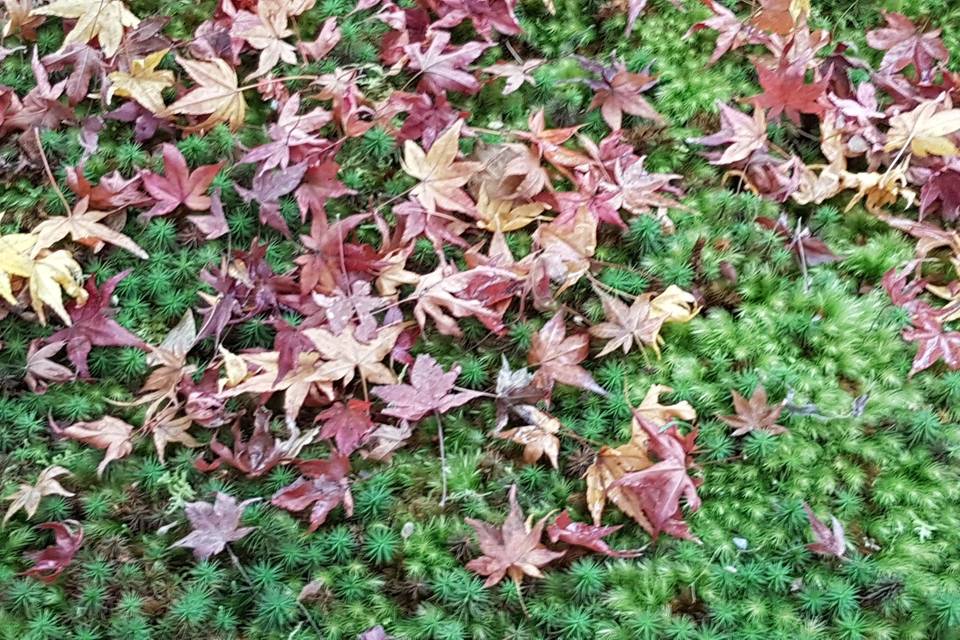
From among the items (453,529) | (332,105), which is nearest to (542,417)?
(453,529)

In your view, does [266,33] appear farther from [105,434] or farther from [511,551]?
[511,551]

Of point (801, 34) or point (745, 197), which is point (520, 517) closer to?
point (745, 197)

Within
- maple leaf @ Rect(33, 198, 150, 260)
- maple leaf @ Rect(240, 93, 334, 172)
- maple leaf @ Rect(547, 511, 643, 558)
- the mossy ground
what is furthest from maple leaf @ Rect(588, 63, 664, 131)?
maple leaf @ Rect(33, 198, 150, 260)

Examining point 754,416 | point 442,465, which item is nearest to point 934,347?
point 754,416

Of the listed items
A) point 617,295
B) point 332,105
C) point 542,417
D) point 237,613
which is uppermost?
point 332,105

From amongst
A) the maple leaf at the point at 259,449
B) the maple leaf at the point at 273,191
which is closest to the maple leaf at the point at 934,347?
the maple leaf at the point at 259,449

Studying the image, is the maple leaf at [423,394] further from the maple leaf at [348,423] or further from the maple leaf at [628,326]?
the maple leaf at [628,326]
